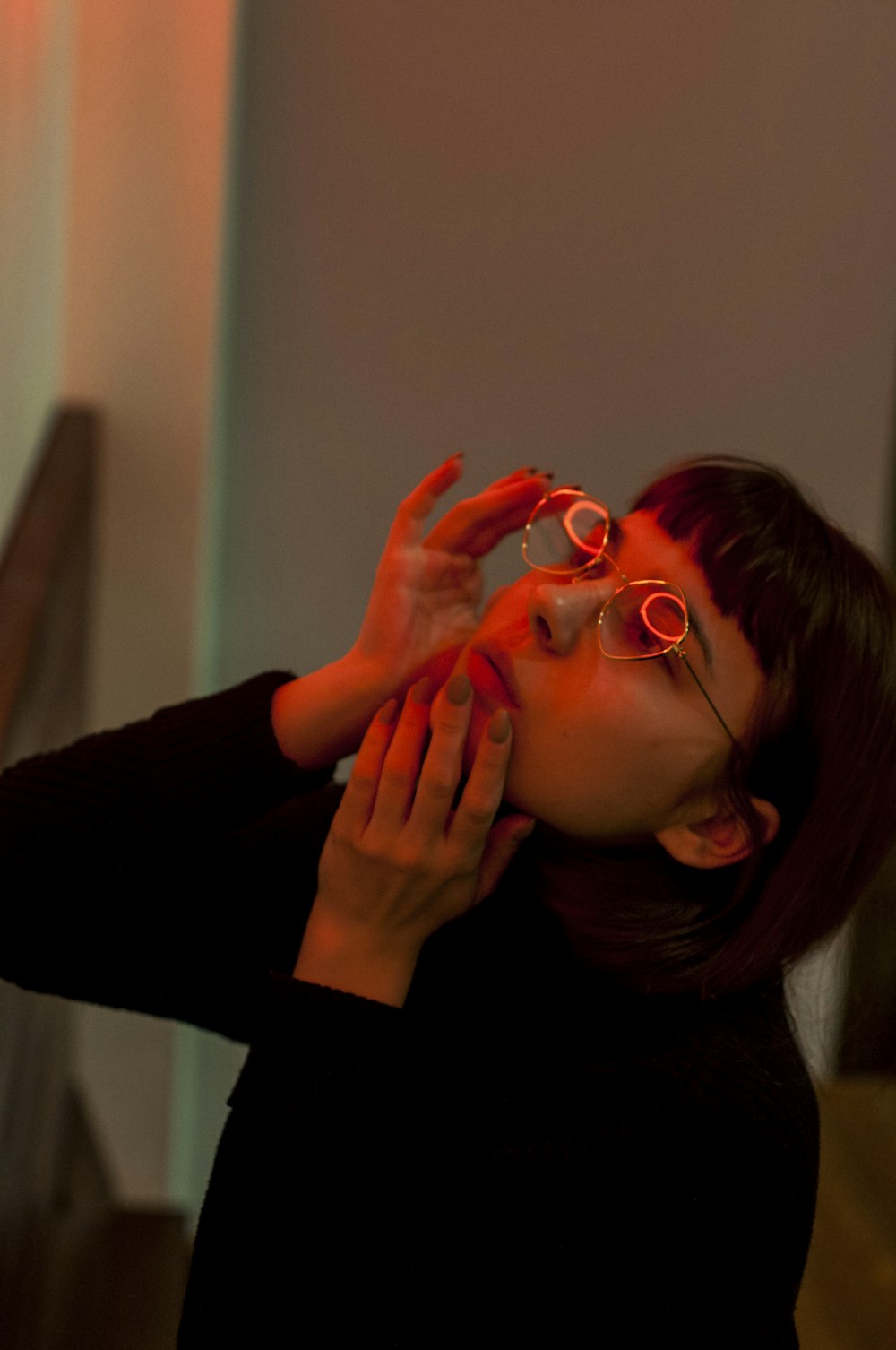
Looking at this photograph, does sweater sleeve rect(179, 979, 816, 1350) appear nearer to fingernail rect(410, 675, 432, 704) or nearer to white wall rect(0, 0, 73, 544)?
fingernail rect(410, 675, 432, 704)

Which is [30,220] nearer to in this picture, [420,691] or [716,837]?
[420,691]

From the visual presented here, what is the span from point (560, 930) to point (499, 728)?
0.67 feet

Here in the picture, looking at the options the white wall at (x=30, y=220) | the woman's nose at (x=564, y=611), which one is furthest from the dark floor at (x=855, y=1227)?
the white wall at (x=30, y=220)

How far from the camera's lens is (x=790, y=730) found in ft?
2.90

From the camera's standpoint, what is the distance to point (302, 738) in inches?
40.3

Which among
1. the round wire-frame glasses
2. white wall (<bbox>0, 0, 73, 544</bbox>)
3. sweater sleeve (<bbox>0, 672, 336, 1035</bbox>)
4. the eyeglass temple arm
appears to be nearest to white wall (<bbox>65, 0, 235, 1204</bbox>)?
white wall (<bbox>0, 0, 73, 544</bbox>)

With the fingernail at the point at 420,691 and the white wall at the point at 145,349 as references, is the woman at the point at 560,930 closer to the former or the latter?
the fingernail at the point at 420,691

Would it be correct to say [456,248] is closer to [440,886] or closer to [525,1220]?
[440,886]

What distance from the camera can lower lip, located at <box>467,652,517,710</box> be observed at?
2.92ft

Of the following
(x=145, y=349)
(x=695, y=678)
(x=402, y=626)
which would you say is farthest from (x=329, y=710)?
(x=145, y=349)

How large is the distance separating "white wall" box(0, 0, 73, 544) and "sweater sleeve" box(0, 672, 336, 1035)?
2.53 ft

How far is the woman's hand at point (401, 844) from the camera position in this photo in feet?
2.79

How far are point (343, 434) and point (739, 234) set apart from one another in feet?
1.62

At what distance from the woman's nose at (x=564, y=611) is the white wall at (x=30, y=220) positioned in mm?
993
